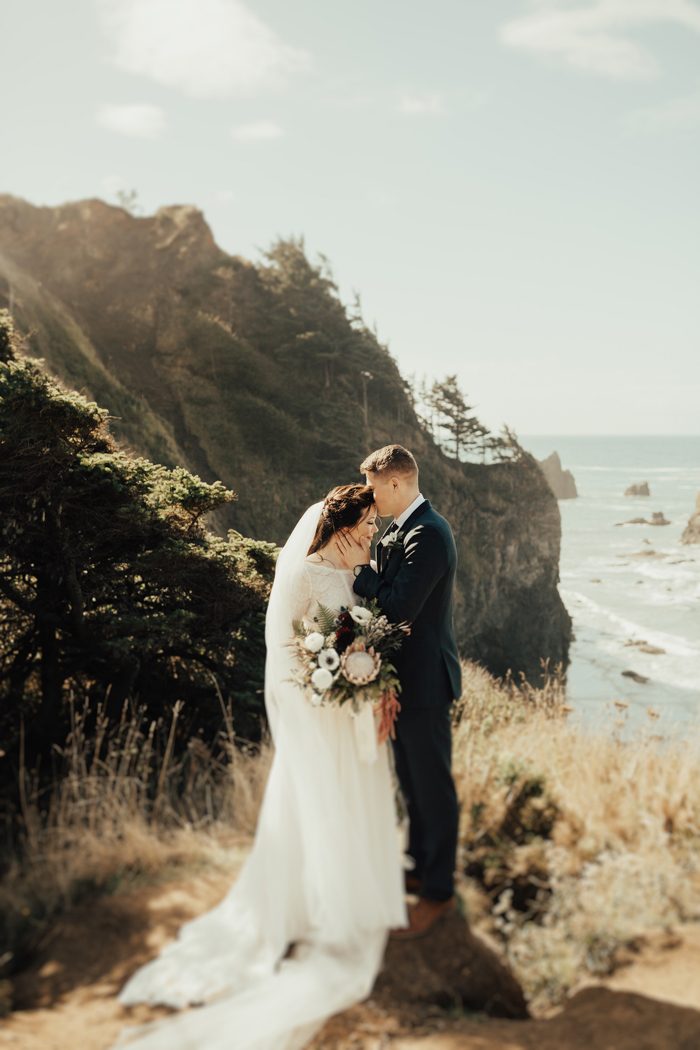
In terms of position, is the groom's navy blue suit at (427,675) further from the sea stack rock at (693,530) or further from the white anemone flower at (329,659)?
the sea stack rock at (693,530)

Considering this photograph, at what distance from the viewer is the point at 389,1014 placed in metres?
3.16

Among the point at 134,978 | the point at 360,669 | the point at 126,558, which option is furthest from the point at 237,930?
the point at 126,558

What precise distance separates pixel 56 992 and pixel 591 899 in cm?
260

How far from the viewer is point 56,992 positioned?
3.25 meters

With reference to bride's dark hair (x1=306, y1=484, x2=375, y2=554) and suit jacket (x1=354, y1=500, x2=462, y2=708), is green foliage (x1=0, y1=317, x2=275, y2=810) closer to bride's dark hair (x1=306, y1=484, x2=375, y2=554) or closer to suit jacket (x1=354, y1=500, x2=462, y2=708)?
bride's dark hair (x1=306, y1=484, x2=375, y2=554)

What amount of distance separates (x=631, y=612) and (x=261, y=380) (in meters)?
30.4

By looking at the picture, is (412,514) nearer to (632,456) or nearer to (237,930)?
(237,930)

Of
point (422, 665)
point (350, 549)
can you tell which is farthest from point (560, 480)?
point (422, 665)

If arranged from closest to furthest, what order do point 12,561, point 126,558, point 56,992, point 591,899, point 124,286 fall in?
point 56,992 → point 591,899 → point 12,561 → point 126,558 → point 124,286

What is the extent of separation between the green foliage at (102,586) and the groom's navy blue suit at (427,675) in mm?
3452

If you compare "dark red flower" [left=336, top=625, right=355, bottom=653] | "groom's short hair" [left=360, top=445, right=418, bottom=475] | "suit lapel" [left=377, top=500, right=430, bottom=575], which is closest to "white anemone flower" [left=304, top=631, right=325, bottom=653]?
"dark red flower" [left=336, top=625, right=355, bottom=653]

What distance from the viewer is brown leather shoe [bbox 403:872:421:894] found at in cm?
403

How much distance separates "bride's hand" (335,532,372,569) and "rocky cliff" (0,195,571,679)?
1021 inches

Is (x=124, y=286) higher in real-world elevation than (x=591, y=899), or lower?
higher
